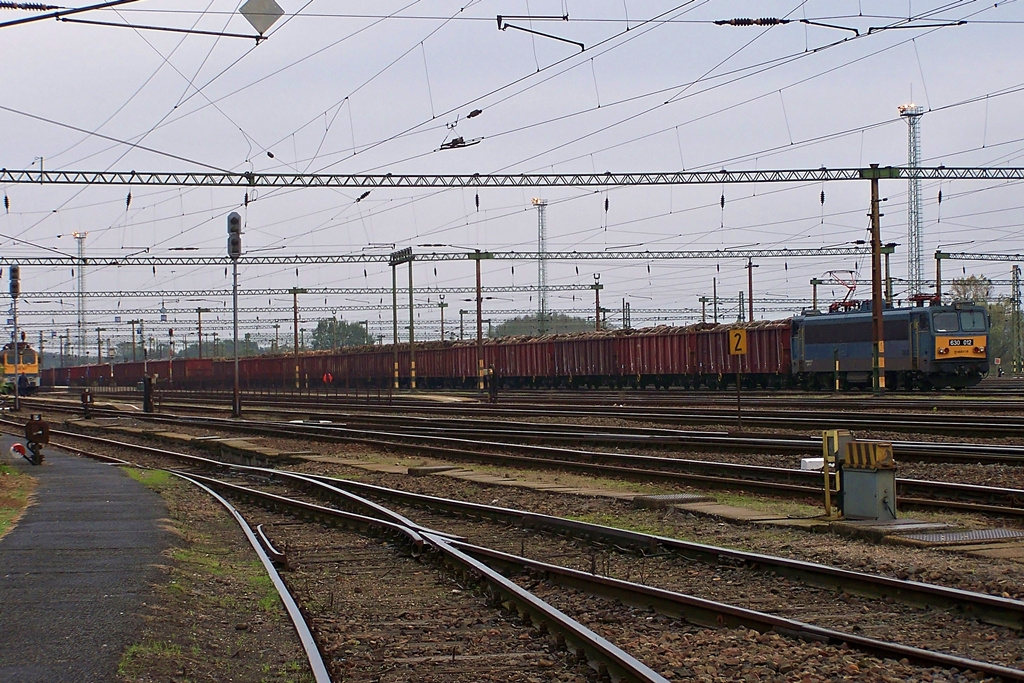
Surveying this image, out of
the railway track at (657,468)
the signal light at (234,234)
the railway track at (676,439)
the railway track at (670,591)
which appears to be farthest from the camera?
the signal light at (234,234)

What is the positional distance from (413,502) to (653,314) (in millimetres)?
95948

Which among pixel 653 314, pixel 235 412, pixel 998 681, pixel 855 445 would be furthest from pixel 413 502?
pixel 653 314

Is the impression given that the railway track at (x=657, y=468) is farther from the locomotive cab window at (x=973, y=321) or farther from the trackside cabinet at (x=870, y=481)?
the locomotive cab window at (x=973, y=321)

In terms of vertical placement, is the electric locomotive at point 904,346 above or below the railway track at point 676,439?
above

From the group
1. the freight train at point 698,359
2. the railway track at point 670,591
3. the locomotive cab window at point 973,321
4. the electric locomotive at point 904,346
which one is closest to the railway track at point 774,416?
the freight train at point 698,359

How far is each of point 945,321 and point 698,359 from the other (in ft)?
44.4

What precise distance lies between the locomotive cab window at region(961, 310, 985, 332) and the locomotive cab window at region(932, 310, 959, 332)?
0.47 meters

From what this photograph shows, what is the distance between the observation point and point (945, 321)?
40.2m

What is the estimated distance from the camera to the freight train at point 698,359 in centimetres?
4081

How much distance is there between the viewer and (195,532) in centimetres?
1355

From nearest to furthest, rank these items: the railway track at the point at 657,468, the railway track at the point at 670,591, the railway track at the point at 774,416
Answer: the railway track at the point at 670,591, the railway track at the point at 657,468, the railway track at the point at 774,416

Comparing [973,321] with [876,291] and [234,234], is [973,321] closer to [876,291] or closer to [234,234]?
[876,291]

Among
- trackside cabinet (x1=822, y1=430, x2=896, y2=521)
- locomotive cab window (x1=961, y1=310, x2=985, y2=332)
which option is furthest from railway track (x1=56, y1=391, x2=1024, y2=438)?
locomotive cab window (x1=961, y1=310, x2=985, y2=332)

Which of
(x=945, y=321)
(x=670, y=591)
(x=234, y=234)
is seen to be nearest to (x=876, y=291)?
(x=945, y=321)
